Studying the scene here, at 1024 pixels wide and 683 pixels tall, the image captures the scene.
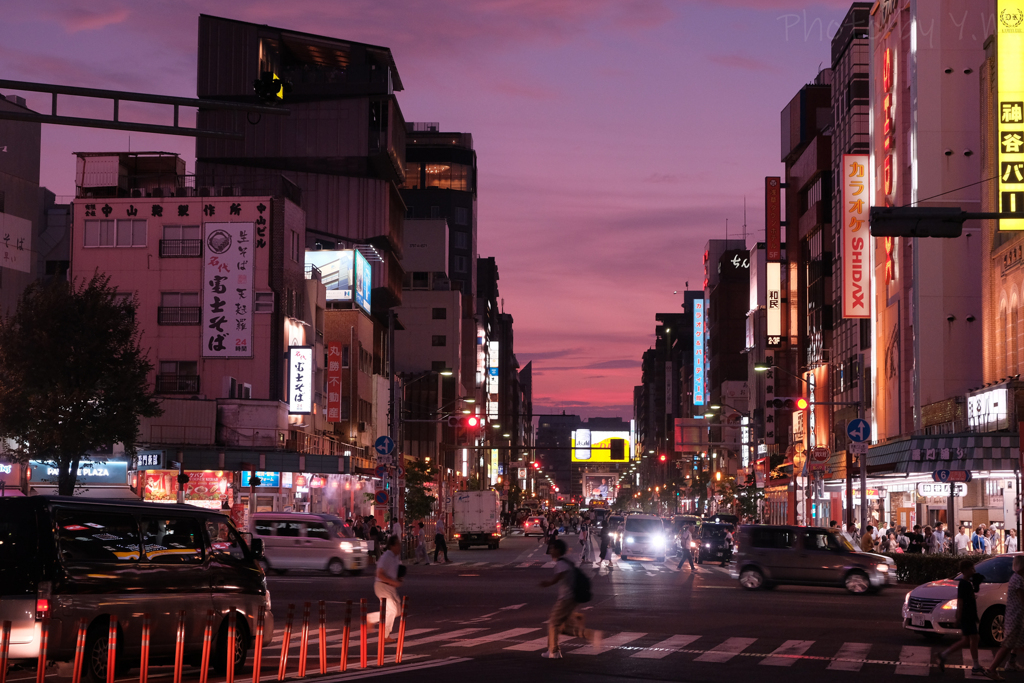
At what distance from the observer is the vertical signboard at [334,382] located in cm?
7325

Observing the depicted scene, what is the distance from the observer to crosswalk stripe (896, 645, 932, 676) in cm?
1817

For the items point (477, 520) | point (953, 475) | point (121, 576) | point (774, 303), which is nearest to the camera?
point (121, 576)

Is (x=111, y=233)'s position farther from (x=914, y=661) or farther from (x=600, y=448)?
(x=600, y=448)

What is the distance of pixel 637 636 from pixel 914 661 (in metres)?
4.69

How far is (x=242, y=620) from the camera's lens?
56.6 ft

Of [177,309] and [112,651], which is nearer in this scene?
[112,651]

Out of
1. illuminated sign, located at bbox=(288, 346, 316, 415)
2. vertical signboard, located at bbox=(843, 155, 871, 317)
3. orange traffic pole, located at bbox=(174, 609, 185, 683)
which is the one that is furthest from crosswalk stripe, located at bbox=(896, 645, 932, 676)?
vertical signboard, located at bbox=(843, 155, 871, 317)

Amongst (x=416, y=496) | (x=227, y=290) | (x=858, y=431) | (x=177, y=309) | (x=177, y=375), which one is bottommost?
(x=416, y=496)

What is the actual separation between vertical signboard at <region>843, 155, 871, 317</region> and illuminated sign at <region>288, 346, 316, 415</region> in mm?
30095

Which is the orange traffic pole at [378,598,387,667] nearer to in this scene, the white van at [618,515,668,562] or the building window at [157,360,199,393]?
the white van at [618,515,668,562]

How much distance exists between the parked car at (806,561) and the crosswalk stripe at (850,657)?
15110 millimetres

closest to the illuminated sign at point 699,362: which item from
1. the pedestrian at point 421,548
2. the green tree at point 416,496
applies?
the green tree at point 416,496

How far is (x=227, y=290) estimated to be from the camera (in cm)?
6556

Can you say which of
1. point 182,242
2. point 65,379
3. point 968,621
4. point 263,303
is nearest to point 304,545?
point 65,379
